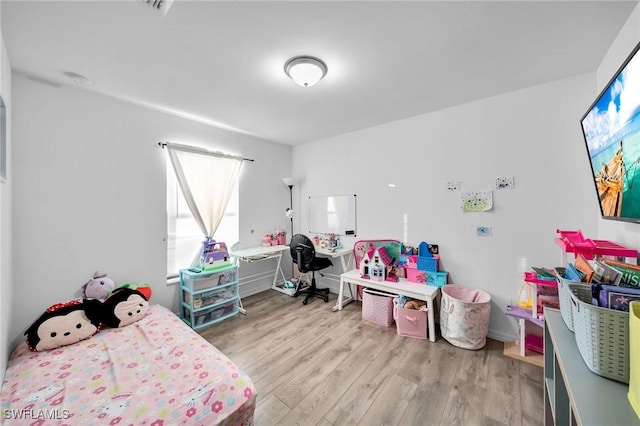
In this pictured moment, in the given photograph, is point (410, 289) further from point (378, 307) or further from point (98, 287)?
point (98, 287)

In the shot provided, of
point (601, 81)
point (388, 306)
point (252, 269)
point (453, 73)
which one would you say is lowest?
point (388, 306)

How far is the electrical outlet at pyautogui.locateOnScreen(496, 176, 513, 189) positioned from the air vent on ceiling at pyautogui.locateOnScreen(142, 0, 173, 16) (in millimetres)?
2891

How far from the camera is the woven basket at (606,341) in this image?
30.1 inches

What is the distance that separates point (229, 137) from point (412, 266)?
2.95 meters

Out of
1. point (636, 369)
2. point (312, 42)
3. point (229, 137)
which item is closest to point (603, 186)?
point (636, 369)

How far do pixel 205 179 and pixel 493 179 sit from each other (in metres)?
3.28

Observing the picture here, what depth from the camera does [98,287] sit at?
227 centimetres

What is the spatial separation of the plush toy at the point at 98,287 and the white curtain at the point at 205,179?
105 centimetres

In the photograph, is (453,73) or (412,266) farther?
(412,266)

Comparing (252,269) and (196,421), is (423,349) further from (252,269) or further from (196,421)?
(252,269)

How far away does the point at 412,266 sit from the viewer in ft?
9.18

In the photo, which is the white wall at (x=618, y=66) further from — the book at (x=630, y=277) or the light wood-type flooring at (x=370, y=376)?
the light wood-type flooring at (x=370, y=376)

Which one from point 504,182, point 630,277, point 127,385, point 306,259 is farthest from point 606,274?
point 306,259

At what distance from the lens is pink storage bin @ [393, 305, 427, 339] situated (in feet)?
8.00
